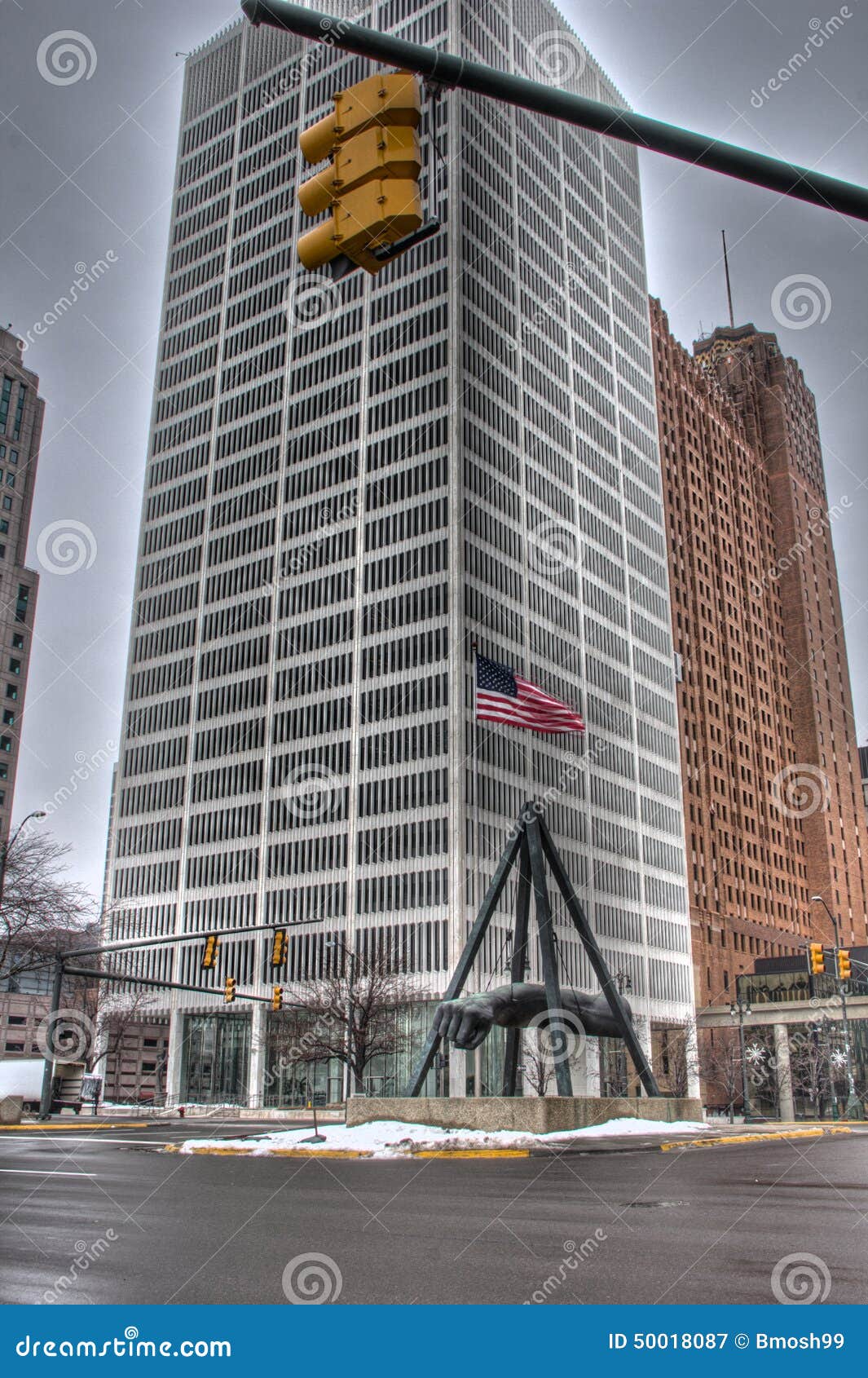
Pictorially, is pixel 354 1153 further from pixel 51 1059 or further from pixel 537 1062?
pixel 537 1062

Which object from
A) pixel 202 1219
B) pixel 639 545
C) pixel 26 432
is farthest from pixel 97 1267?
pixel 26 432

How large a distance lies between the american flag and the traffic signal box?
31690mm

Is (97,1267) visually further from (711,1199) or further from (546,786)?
(546,786)

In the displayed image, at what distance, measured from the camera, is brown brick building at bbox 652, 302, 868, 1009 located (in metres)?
123

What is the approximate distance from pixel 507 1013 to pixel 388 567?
202 ft

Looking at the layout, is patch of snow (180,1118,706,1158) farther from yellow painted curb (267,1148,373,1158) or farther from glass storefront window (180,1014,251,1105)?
glass storefront window (180,1014,251,1105)

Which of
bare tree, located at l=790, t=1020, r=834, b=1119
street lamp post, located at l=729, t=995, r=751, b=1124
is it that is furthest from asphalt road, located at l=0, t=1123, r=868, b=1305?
bare tree, located at l=790, t=1020, r=834, b=1119

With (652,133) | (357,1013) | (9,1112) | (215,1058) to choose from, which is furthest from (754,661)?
(652,133)

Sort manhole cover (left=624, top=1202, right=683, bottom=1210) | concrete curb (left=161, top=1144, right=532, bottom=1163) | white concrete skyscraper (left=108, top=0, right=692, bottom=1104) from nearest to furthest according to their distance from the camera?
manhole cover (left=624, top=1202, right=683, bottom=1210) → concrete curb (left=161, top=1144, right=532, bottom=1163) → white concrete skyscraper (left=108, top=0, right=692, bottom=1104)

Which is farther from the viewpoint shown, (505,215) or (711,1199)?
(505,215)

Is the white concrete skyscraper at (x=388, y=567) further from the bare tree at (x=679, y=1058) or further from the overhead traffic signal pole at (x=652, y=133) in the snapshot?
the overhead traffic signal pole at (x=652, y=133)

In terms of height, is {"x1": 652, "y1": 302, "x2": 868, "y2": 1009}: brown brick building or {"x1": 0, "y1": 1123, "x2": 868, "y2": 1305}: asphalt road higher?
{"x1": 652, "y1": 302, "x2": 868, "y2": 1009}: brown brick building

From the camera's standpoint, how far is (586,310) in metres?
118

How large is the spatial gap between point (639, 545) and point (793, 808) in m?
44.1
